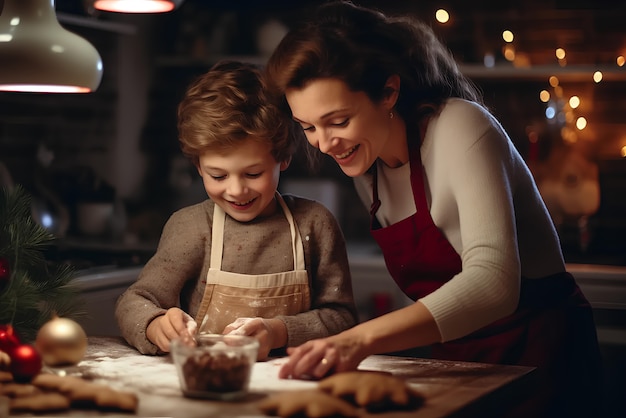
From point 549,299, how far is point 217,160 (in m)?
0.68

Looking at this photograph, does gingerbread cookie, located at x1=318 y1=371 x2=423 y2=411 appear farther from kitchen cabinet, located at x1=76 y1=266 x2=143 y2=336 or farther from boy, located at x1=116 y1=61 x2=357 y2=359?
kitchen cabinet, located at x1=76 y1=266 x2=143 y2=336

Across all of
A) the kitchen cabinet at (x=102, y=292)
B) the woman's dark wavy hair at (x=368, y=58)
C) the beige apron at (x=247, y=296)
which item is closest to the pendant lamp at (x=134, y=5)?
the woman's dark wavy hair at (x=368, y=58)

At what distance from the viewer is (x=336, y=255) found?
1.74 metres

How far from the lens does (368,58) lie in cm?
166

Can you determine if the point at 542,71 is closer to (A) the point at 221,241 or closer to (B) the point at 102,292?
(B) the point at 102,292

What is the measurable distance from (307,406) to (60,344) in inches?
17.9

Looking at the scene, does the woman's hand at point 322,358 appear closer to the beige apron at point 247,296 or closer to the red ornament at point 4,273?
the beige apron at point 247,296

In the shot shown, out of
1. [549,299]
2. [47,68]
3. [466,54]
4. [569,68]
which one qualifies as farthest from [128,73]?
[549,299]

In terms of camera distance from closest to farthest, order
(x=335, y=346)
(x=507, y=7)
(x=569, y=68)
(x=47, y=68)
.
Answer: (x=335, y=346) → (x=47, y=68) → (x=569, y=68) → (x=507, y=7)

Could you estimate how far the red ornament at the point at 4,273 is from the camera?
150 cm

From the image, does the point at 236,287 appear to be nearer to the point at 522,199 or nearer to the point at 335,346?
the point at 335,346

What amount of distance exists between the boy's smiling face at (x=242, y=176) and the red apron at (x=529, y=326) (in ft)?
0.90

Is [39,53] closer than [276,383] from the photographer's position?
No

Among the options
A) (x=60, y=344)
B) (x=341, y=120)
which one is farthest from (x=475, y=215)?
Answer: (x=60, y=344)
